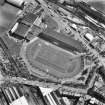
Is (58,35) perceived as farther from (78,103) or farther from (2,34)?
(78,103)

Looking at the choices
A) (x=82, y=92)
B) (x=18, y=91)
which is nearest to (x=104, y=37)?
(x=82, y=92)

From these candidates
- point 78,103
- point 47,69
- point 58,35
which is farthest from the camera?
point 58,35

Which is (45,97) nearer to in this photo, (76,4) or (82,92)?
(82,92)

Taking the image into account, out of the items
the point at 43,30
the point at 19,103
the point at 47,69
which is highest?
the point at 43,30

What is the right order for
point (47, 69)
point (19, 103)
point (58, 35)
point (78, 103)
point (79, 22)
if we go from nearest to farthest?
point (19, 103)
point (78, 103)
point (47, 69)
point (58, 35)
point (79, 22)

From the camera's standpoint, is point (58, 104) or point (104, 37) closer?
point (58, 104)

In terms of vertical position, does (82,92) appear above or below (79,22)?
below
